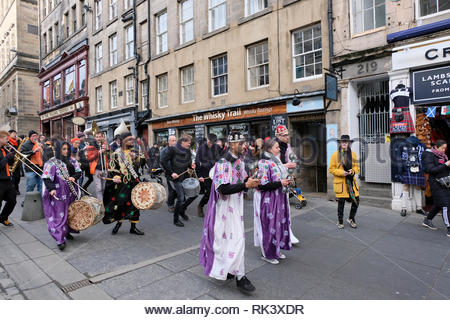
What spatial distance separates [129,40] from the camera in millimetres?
18625

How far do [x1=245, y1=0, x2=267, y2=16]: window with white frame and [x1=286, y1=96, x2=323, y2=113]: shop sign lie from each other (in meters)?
4.23

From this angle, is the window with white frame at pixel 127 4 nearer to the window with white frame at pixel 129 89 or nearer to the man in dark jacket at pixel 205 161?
the window with white frame at pixel 129 89

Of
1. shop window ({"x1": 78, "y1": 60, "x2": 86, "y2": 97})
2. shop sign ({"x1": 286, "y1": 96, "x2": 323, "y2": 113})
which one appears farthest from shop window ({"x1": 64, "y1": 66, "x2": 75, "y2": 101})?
shop sign ({"x1": 286, "y1": 96, "x2": 323, "y2": 113})

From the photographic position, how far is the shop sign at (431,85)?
7113 mm

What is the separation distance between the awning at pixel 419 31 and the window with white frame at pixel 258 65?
14.9 ft

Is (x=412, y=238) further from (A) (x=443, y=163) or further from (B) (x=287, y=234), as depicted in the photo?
(B) (x=287, y=234)

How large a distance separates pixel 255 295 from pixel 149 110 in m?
15.1

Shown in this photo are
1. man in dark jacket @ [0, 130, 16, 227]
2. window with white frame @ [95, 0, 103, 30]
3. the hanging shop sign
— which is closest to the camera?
man in dark jacket @ [0, 130, 16, 227]

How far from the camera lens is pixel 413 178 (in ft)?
24.3

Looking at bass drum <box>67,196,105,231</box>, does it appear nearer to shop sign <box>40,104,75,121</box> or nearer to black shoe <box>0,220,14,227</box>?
black shoe <box>0,220,14,227</box>

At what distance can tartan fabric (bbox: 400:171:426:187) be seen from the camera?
7.28 meters

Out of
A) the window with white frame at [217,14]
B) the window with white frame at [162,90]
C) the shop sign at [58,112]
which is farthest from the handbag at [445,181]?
the shop sign at [58,112]

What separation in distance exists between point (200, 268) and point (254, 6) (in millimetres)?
10900
